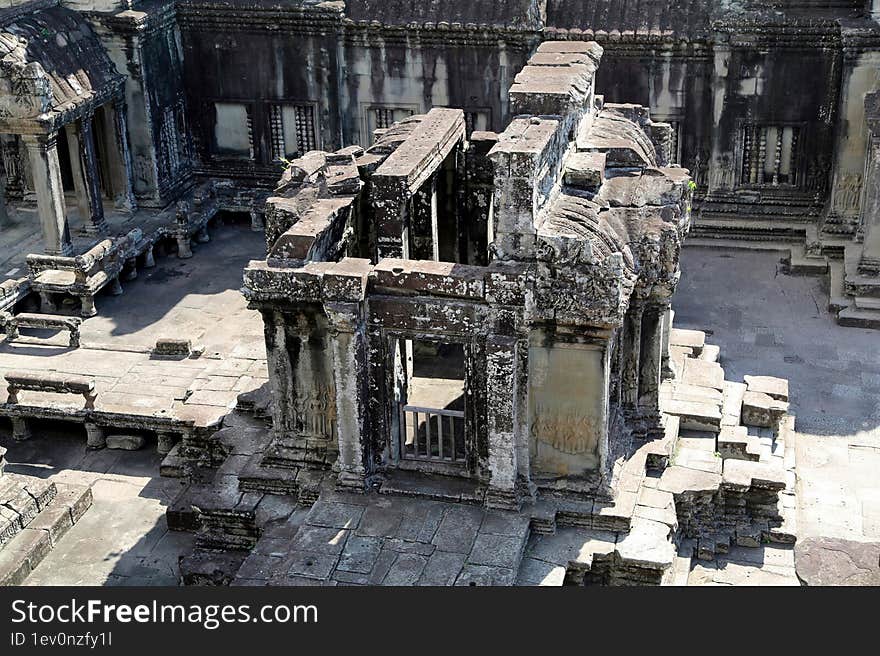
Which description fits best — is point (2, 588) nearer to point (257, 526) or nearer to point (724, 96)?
point (257, 526)

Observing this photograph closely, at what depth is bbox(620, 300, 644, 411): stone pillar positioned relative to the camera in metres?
19.4

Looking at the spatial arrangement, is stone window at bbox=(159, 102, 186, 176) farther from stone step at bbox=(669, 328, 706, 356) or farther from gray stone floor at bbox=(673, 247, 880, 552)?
stone step at bbox=(669, 328, 706, 356)

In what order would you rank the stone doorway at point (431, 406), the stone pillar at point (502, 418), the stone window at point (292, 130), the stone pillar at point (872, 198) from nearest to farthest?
the stone pillar at point (502, 418), the stone doorway at point (431, 406), the stone pillar at point (872, 198), the stone window at point (292, 130)

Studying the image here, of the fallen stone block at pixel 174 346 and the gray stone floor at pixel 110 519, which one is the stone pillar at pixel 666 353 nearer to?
the gray stone floor at pixel 110 519

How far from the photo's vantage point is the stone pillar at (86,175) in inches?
1157

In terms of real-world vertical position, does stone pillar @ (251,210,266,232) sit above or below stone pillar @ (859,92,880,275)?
below

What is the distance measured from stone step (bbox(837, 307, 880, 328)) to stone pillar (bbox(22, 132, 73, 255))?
16.0 metres

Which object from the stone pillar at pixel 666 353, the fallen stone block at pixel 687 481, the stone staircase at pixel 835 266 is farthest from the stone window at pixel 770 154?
the fallen stone block at pixel 687 481

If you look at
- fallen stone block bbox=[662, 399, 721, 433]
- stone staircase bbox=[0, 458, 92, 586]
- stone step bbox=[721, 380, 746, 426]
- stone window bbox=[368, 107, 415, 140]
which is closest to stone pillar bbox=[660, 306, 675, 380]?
fallen stone block bbox=[662, 399, 721, 433]

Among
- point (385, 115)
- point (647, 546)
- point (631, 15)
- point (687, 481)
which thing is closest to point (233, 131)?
point (385, 115)

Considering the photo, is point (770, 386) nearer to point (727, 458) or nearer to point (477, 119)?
point (727, 458)

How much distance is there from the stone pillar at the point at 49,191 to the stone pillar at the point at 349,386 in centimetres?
1178

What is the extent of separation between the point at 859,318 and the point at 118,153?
55.1 ft

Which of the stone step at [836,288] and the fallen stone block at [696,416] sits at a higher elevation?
the fallen stone block at [696,416]
